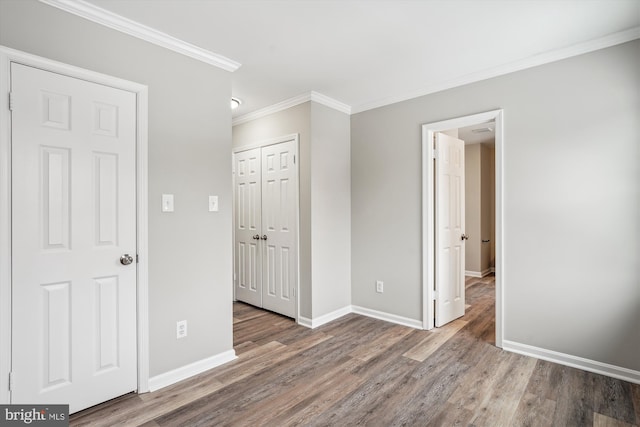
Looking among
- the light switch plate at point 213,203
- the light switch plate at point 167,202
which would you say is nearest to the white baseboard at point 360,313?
the light switch plate at point 213,203

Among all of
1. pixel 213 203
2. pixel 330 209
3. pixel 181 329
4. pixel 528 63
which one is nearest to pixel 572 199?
pixel 528 63

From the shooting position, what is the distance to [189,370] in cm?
246

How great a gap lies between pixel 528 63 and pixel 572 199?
3.82 feet

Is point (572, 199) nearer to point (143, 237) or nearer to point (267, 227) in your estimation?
point (267, 227)

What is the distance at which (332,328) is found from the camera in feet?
11.4

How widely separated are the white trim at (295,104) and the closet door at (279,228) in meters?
0.41

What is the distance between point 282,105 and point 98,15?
1.96 metres

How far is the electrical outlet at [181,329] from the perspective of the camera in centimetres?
242

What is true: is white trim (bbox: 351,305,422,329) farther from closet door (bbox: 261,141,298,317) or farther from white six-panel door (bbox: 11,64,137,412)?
white six-panel door (bbox: 11,64,137,412)

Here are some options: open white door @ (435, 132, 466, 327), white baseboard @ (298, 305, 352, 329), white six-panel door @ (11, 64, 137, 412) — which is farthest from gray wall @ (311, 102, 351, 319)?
white six-panel door @ (11, 64, 137, 412)

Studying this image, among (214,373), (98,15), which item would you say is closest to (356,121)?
(98,15)

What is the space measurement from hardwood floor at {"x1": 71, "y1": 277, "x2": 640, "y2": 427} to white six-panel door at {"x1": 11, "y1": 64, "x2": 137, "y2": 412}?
319 mm

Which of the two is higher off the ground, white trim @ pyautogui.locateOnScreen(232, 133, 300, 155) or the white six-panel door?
white trim @ pyautogui.locateOnScreen(232, 133, 300, 155)

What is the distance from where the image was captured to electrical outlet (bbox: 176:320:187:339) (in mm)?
2416
